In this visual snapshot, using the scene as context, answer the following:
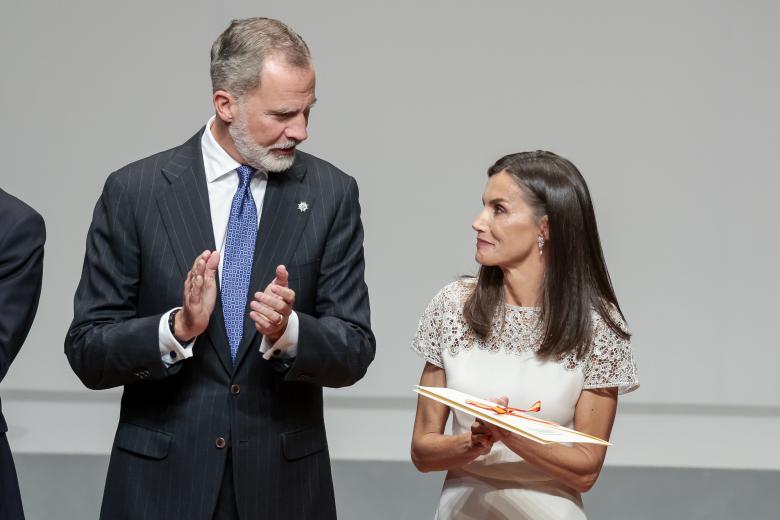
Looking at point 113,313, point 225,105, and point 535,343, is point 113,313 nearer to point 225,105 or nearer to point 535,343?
point 225,105

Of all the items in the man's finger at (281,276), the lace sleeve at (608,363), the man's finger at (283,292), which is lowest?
the lace sleeve at (608,363)

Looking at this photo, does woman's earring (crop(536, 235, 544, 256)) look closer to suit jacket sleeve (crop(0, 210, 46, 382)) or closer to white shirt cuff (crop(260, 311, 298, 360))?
white shirt cuff (crop(260, 311, 298, 360))

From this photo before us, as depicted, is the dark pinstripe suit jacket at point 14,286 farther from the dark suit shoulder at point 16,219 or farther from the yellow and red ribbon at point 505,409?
the yellow and red ribbon at point 505,409

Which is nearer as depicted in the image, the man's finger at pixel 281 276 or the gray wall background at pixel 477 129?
the man's finger at pixel 281 276

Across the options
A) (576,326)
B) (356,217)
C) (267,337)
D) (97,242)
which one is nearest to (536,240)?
(576,326)

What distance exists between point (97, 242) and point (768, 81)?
3.09 m

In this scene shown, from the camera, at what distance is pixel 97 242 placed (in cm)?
240

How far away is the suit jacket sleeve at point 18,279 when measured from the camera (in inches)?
88.3

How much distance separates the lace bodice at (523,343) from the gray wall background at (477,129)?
2.12m

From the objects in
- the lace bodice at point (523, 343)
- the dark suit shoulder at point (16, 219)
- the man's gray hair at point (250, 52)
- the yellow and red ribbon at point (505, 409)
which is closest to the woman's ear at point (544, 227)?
the lace bodice at point (523, 343)

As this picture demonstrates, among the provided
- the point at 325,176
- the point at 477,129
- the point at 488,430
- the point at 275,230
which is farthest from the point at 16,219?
the point at 477,129

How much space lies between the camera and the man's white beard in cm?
240

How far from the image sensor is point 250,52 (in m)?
2.41

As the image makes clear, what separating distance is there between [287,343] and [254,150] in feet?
1.30
